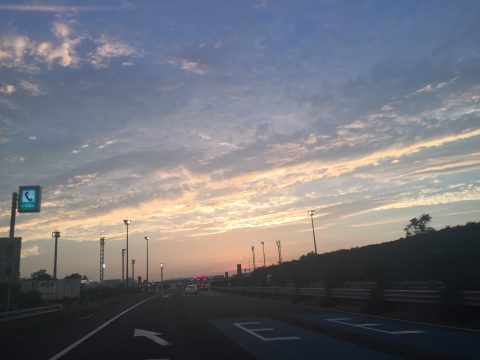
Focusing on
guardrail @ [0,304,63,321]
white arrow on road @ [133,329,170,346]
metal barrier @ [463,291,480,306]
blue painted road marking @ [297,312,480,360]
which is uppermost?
guardrail @ [0,304,63,321]

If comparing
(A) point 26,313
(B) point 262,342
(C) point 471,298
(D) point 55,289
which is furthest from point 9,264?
(D) point 55,289

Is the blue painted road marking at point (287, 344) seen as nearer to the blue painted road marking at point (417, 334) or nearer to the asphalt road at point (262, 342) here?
the asphalt road at point (262, 342)

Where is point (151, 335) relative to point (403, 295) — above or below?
below

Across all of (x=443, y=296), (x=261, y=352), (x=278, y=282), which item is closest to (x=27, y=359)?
(x=261, y=352)

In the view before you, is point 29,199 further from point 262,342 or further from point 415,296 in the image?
point 415,296

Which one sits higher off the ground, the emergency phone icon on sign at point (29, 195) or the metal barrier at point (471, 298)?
the emergency phone icon on sign at point (29, 195)

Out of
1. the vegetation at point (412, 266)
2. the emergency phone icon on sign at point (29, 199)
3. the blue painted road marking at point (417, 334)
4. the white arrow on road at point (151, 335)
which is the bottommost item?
the blue painted road marking at point (417, 334)

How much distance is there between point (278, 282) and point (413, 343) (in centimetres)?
4289

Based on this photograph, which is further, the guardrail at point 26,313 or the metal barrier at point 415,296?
the guardrail at point 26,313

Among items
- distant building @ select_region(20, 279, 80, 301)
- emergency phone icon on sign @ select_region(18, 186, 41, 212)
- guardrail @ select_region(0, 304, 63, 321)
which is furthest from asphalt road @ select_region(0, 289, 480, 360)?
distant building @ select_region(20, 279, 80, 301)

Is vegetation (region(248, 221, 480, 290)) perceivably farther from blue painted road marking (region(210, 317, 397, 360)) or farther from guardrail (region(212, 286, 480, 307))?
blue painted road marking (region(210, 317, 397, 360))

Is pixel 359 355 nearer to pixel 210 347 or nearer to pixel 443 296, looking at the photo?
pixel 210 347

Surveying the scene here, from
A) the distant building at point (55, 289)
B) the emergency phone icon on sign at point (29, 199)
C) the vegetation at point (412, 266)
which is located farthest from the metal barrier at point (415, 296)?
the distant building at point (55, 289)

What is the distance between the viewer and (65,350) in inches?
505
